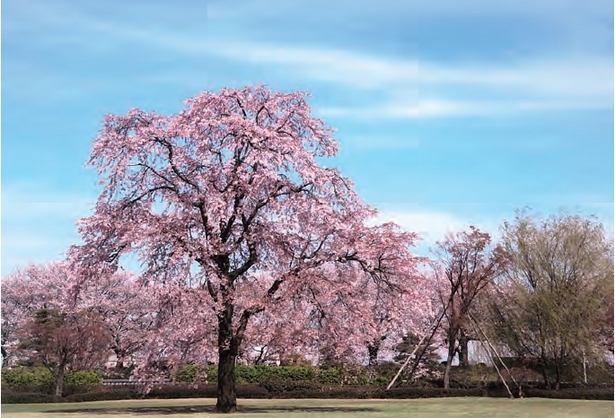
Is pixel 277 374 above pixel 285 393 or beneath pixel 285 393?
above

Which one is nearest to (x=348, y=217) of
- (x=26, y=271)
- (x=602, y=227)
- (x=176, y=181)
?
(x=176, y=181)

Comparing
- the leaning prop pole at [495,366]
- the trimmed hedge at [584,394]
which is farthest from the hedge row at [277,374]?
the trimmed hedge at [584,394]

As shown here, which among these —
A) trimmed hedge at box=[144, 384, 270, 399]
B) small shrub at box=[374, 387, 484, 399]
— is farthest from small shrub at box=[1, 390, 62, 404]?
small shrub at box=[374, 387, 484, 399]

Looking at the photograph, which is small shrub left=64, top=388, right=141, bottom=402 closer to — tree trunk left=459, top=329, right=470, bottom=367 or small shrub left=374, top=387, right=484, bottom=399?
small shrub left=374, top=387, right=484, bottom=399

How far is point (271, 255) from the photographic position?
2530 centimetres

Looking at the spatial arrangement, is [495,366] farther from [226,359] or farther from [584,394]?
[226,359]

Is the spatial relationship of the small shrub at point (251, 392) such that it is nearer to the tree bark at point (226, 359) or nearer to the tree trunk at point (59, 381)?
the tree trunk at point (59, 381)

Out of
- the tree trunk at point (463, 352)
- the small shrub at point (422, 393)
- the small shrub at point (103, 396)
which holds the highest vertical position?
the tree trunk at point (463, 352)

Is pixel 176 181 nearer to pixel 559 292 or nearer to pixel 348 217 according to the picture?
pixel 348 217

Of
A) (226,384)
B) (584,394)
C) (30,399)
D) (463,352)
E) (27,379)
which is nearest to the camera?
(226,384)

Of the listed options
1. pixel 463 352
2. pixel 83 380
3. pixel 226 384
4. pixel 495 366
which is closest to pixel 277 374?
pixel 83 380

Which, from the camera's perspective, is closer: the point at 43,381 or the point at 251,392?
the point at 251,392

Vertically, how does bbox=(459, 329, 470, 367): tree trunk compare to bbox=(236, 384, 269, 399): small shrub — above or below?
above

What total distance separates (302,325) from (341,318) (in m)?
1.38
